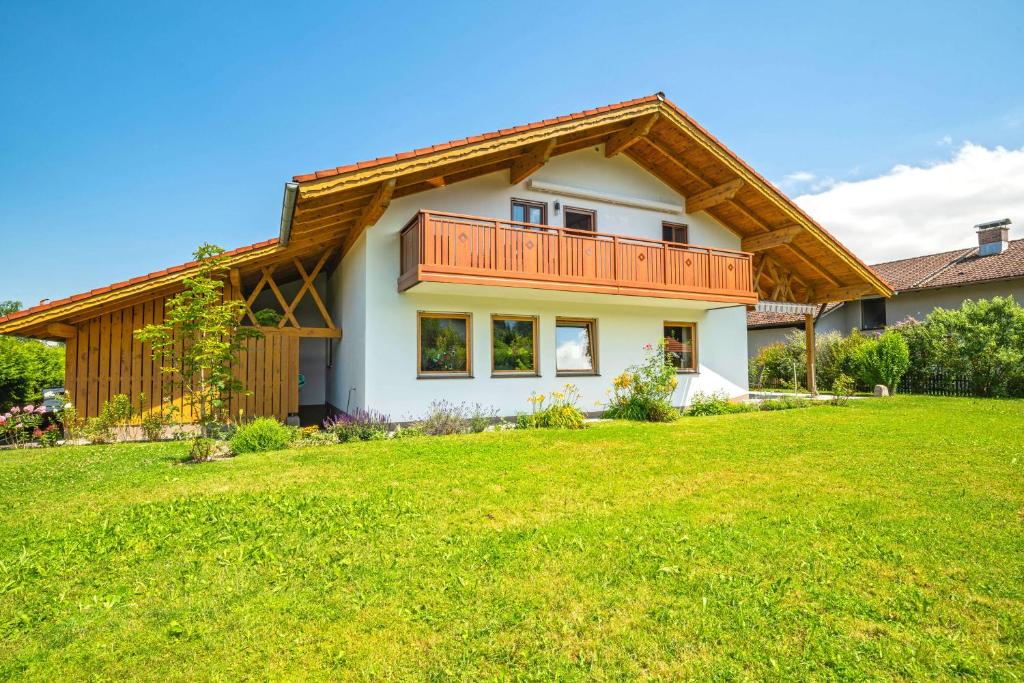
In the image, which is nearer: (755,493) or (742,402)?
(755,493)

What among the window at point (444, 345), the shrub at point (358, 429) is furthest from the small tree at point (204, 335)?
the window at point (444, 345)

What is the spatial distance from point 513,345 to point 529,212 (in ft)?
11.4

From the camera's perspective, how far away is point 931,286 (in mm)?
25156

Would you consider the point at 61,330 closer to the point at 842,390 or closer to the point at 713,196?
the point at 713,196

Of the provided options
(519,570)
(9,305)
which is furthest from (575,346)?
(9,305)

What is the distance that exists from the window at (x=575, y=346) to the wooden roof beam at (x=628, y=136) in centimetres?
466

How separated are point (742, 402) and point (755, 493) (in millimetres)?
10514

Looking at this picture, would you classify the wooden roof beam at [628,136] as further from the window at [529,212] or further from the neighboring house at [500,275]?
the window at [529,212]

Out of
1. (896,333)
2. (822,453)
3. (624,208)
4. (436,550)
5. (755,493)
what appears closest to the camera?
(436,550)

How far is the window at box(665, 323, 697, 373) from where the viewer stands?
15.8m

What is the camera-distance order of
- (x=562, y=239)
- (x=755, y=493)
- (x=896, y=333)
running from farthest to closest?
(x=896, y=333) → (x=562, y=239) → (x=755, y=493)

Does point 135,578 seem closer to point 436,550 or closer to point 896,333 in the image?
point 436,550

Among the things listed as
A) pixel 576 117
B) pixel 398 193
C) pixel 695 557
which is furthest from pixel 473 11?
pixel 695 557

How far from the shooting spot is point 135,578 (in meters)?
4.09
